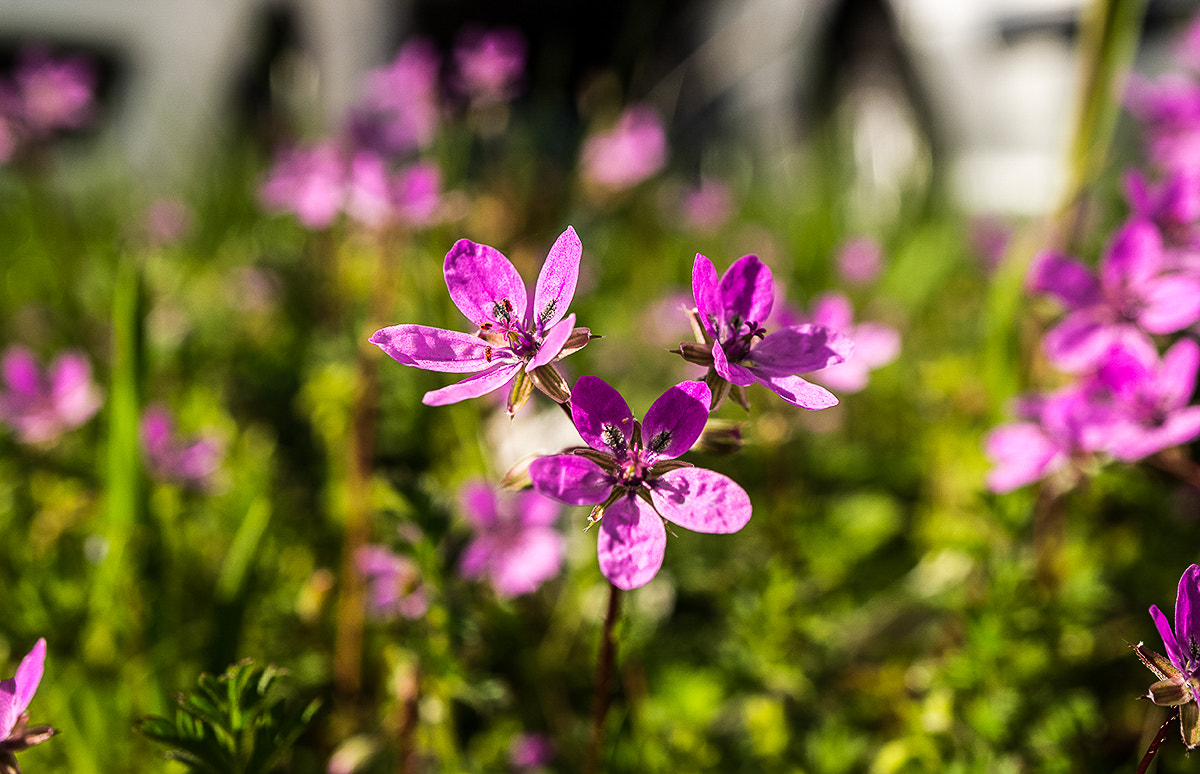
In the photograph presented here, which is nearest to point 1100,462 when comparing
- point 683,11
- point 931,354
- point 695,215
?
point 931,354

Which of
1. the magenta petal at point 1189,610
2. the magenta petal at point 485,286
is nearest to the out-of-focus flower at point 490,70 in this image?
the magenta petal at point 485,286

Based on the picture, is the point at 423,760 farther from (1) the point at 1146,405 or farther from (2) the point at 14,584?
(1) the point at 1146,405

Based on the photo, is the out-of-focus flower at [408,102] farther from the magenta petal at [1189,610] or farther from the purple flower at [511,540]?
the magenta petal at [1189,610]

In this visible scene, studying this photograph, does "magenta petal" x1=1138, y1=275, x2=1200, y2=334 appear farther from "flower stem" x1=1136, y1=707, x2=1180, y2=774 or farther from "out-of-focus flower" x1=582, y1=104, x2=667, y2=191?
"out-of-focus flower" x1=582, y1=104, x2=667, y2=191

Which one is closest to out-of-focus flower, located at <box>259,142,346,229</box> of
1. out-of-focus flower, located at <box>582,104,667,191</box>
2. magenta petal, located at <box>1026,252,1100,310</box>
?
out-of-focus flower, located at <box>582,104,667,191</box>

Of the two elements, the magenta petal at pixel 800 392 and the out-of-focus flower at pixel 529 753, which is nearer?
the magenta petal at pixel 800 392

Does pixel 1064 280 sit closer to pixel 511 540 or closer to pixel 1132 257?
pixel 1132 257
